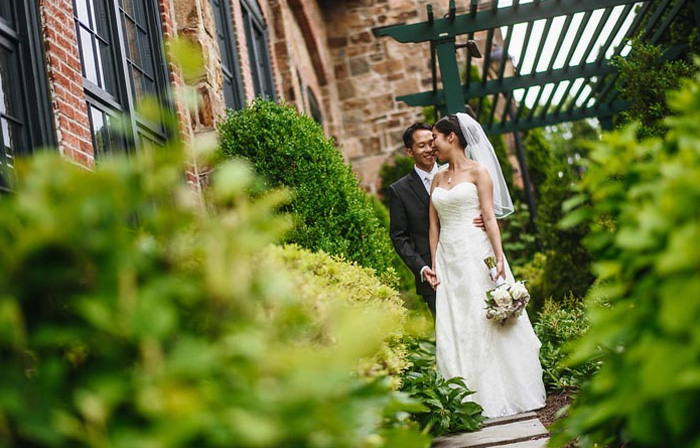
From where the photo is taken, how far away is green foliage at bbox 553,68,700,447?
1325 millimetres

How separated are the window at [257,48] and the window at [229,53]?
0.72 m

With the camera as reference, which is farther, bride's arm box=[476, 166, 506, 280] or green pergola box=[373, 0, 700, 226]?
green pergola box=[373, 0, 700, 226]

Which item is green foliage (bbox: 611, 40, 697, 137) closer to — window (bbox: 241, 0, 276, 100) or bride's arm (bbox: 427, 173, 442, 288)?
bride's arm (bbox: 427, 173, 442, 288)

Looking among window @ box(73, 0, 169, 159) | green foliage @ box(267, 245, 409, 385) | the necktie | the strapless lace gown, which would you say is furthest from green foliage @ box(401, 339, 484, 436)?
window @ box(73, 0, 169, 159)

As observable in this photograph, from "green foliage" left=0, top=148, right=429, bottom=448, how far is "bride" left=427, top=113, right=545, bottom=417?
13.9 ft

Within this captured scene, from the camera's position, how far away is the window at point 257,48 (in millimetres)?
9953

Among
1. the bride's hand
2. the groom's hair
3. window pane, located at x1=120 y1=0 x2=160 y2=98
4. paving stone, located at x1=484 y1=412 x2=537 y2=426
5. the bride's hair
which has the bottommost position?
paving stone, located at x1=484 y1=412 x2=537 y2=426

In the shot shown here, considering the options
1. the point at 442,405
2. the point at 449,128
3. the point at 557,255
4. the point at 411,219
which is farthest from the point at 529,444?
the point at 557,255

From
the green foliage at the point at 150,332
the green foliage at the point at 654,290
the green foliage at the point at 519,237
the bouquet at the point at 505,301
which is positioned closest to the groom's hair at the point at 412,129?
the bouquet at the point at 505,301

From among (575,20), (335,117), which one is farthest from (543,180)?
(575,20)

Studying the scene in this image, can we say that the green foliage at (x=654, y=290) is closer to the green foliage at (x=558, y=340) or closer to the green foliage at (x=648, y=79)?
the green foliage at (x=558, y=340)

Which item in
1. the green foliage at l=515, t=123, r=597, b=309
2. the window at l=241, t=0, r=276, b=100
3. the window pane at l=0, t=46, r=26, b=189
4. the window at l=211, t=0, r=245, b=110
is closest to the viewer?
the window pane at l=0, t=46, r=26, b=189

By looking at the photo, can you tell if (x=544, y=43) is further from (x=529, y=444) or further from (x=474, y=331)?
(x=529, y=444)

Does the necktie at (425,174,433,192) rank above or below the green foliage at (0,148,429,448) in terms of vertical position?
above
